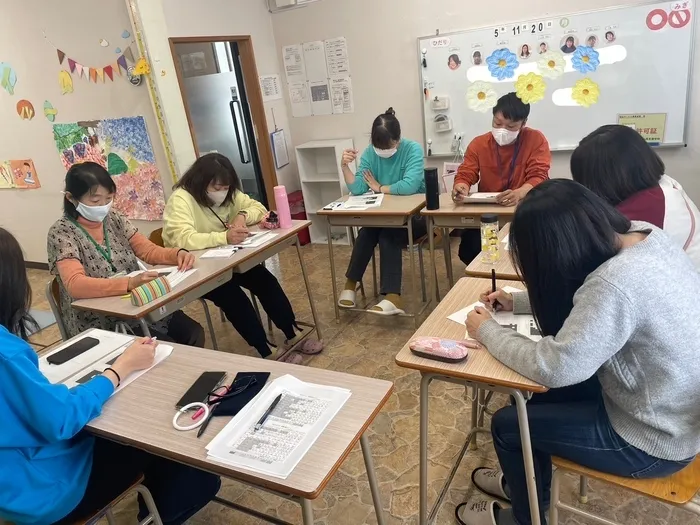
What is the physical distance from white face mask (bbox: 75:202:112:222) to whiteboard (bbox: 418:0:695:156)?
2919mm

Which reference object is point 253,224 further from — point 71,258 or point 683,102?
point 683,102

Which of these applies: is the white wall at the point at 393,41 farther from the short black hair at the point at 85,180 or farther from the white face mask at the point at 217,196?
the short black hair at the point at 85,180

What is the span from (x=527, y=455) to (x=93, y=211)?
6.41 ft

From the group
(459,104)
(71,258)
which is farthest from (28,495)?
(459,104)

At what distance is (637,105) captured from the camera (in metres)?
3.62

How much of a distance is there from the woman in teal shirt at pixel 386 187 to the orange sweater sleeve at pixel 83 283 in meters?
1.48

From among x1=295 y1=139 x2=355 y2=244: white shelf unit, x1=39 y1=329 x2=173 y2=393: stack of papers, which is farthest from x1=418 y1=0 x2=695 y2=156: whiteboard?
x1=39 y1=329 x2=173 y2=393: stack of papers

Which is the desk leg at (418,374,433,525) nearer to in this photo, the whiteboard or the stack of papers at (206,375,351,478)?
the stack of papers at (206,375,351,478)

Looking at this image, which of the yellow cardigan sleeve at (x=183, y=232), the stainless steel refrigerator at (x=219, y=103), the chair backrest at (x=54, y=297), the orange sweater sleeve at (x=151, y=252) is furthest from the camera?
the stainless steel refrigerator at (x=219, y=103)

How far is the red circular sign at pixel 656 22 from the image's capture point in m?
3.36

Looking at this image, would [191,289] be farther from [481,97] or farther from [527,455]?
[481,97]

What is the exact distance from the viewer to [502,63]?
387cm

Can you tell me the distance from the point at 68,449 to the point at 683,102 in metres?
4.09

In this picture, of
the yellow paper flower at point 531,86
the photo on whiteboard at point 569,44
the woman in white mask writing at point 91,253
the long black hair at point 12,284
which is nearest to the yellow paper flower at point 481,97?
the yellow paper flower at point 531,86
